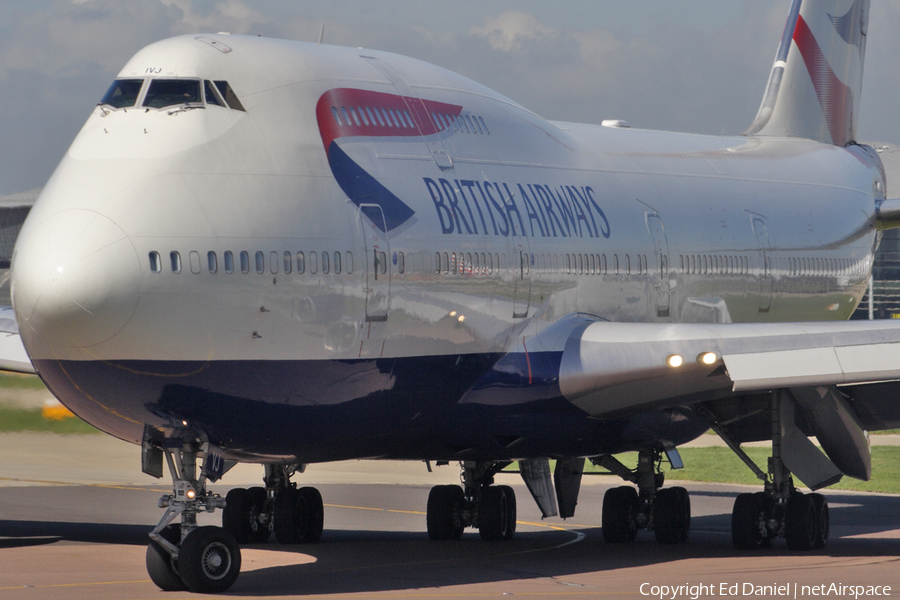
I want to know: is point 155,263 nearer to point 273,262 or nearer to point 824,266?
point 273,262

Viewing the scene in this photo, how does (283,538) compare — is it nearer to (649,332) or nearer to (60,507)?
(649,332)

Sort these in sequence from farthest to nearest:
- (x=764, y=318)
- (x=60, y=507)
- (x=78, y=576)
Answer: (x=60, y=507) → (x=764, y=318) → (x=78, y=576)

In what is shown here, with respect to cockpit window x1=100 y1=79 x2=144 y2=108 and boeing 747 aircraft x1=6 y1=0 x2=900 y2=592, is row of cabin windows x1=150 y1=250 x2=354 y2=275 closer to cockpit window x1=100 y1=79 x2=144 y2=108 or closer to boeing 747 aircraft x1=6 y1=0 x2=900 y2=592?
boeing 747 aircraft x1=6 y1=0 x2=900 y2=592

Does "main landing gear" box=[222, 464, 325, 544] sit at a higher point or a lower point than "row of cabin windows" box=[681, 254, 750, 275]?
lower

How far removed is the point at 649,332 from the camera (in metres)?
17.2

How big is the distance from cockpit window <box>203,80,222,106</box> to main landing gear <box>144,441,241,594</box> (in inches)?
133

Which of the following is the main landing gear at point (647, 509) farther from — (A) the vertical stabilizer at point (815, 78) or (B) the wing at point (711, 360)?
(A) the vertical stabilizer at point (815, 78)

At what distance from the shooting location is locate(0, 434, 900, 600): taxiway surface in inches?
587

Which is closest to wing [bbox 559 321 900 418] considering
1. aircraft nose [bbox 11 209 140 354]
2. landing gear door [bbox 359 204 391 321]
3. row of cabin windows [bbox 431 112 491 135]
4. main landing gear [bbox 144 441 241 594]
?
row of cabin windows [bbox 431 112 491 135]

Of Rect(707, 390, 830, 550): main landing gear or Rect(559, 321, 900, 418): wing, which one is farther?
Rect(707, 390, 830, 550): main landing gear

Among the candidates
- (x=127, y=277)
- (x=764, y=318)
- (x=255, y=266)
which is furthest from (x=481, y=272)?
(x=764, y=318)

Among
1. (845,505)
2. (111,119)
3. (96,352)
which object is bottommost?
(845,505)

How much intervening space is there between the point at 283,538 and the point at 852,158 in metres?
14.5

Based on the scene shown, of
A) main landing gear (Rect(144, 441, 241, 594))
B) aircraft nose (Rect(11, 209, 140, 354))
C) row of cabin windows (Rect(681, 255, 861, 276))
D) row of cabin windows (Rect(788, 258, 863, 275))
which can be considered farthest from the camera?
row of cabin windows (Rect(788, 258, 863, 275))
